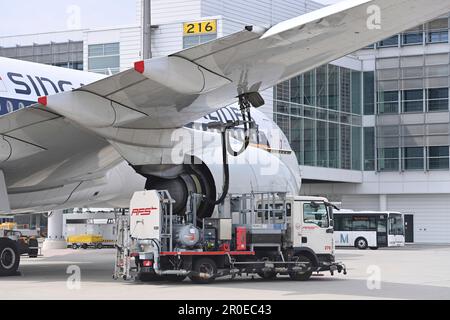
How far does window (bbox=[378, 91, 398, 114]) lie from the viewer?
60156 millimetres

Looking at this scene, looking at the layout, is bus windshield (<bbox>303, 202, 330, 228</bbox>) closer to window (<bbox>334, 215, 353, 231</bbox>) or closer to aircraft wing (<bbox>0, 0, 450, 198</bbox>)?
aircraft wing (<bbox>0, 0, 450, 198</bbox>)

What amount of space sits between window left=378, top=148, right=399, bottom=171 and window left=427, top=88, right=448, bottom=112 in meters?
3.95

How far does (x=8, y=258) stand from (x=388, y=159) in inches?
1734

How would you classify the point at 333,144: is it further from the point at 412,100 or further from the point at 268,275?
the point at 268,275

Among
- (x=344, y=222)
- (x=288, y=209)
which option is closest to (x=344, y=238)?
(x=344, y=222)

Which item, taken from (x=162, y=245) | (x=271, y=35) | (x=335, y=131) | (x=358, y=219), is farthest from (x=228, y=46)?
(x=335, y=131)

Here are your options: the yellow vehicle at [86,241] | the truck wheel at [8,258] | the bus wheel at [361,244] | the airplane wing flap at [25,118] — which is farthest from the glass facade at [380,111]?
the airplane wing flap at [25,118]

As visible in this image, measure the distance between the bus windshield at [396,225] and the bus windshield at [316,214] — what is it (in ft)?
99.7

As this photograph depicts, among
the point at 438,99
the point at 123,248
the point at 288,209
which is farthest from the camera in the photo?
the point at 438,99

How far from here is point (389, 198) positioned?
61375 mm

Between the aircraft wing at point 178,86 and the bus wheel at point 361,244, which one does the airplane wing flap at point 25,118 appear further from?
the bus wheel at point 361,244

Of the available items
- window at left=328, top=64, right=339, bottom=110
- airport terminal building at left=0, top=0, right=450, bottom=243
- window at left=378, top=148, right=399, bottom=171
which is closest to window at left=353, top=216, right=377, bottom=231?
airport terminal building at left=0, top=0, right=450, bottom=243

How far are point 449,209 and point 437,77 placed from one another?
9.11 m

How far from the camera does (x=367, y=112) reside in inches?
2427
